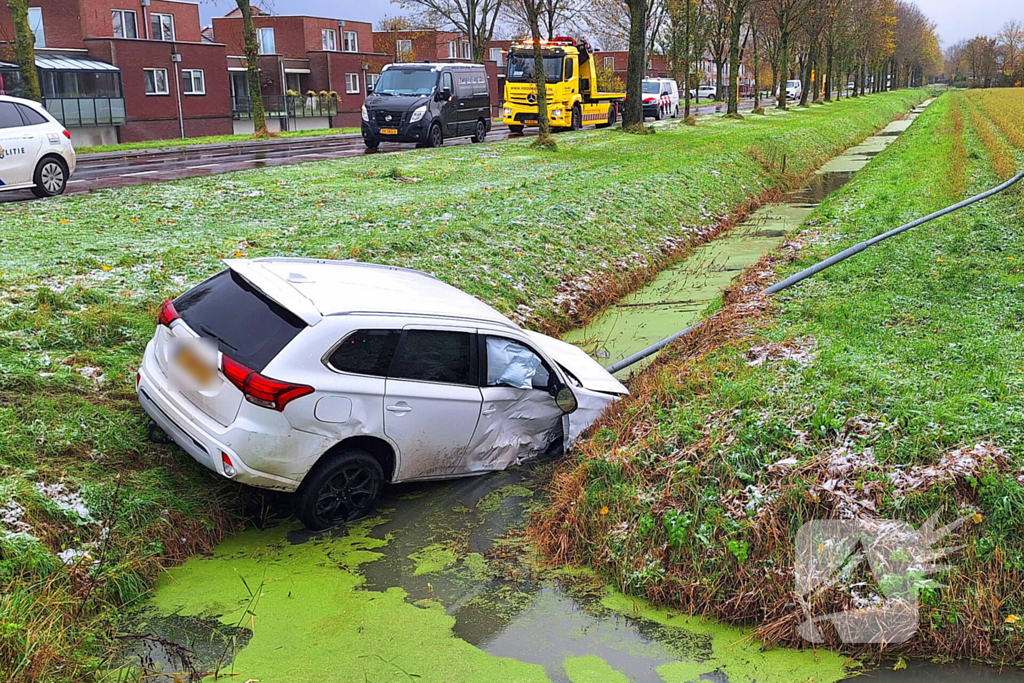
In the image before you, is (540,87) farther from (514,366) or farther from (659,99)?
(659,99)

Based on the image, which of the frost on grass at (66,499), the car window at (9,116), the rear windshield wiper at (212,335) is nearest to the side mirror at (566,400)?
the rear windshield wiper at (212,335)

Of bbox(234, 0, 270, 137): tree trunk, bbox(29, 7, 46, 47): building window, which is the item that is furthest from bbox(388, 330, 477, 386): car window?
bbox(29, 7, 46, 47): building window

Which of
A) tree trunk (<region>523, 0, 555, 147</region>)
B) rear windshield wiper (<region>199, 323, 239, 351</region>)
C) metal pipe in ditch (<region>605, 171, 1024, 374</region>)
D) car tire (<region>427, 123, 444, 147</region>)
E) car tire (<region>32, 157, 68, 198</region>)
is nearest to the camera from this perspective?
rear windshield wiper (<region>199, 323, 239, 351</region>)

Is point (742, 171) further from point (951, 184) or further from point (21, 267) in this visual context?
point (21, 267)

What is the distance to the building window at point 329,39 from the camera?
6545 centimetres

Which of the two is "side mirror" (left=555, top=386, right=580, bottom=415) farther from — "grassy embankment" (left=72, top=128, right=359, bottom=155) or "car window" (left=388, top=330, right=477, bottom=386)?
"grassy embankment" (left=72, top=128, right=359, bottom=155)

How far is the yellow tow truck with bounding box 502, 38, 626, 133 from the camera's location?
3528 cm

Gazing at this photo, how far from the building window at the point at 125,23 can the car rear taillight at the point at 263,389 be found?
173 feet

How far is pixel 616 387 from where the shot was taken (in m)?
8.21

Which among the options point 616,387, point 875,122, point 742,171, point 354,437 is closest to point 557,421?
point 616,387

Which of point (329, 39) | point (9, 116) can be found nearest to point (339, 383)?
point (9, 116)

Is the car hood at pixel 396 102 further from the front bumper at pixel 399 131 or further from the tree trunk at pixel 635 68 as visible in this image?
the tree trunk at pixel 635 68

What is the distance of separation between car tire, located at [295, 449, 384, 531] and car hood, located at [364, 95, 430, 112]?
21.6 meters

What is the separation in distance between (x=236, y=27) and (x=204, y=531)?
68358mm
